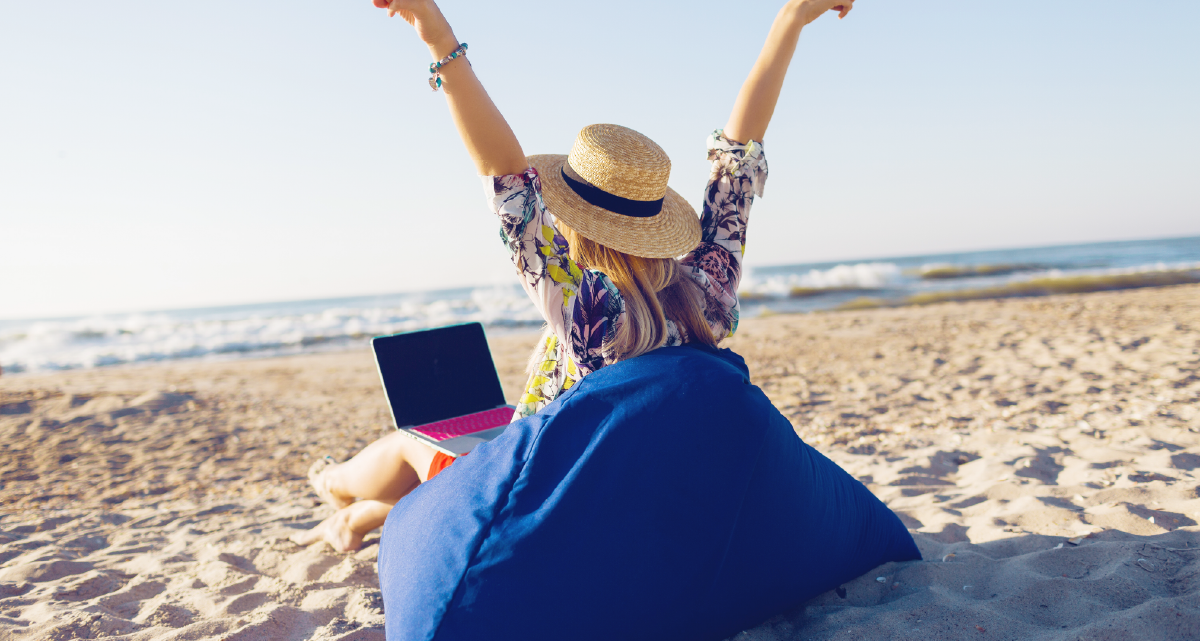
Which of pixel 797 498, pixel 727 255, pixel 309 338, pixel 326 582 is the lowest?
pixel 326 582

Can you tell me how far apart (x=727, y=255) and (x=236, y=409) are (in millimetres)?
6320

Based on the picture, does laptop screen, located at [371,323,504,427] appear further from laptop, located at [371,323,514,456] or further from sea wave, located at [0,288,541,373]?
sea wave, located at [0,288,541,373]

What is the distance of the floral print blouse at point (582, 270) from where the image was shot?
4.88ft

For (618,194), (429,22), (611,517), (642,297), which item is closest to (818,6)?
(618,194)

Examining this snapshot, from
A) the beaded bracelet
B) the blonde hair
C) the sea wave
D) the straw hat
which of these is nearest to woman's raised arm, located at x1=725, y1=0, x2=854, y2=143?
the straw hat

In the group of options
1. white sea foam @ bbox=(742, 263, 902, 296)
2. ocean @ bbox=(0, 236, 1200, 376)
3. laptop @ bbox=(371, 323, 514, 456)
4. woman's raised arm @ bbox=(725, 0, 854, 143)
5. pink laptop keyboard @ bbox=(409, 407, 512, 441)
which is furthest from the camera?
white sea foam @ bbox=(742, 263, 902, 296)

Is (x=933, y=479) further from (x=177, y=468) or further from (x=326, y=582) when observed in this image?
(x=177, y=468)

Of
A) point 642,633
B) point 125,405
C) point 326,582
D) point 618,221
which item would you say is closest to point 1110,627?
point 642,633

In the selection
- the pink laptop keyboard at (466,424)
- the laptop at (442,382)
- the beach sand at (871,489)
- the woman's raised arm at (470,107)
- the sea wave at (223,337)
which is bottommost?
the beach sand at (871,489)

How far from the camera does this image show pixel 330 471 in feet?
8.97

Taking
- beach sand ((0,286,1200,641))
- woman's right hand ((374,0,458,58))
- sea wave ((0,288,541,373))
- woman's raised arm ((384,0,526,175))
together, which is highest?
sea wave ((0,288,541,373))

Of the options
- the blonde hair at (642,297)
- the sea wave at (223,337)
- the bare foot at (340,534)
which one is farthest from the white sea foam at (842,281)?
the blonde hair at (642,297)

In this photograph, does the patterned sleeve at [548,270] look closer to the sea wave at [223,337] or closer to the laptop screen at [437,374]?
the laptop screen at [437,374]

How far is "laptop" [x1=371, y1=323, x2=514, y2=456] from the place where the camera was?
8.32 ft
